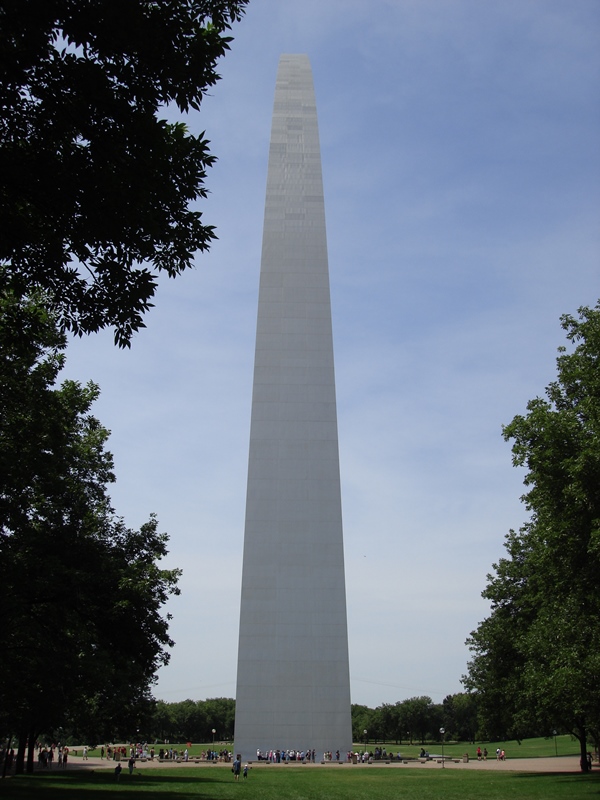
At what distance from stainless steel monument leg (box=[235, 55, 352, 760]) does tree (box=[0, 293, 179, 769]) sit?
1820cm

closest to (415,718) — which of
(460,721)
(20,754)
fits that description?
(460,721)

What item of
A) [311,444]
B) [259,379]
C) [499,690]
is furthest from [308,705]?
[259,379]

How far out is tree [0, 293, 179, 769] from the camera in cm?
1838

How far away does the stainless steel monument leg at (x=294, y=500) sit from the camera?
42000 millimetres

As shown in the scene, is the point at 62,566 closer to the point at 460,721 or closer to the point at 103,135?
the point at 103,135

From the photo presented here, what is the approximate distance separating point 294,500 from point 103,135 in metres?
37.2

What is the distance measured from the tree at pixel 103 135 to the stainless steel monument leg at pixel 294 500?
3551 cm

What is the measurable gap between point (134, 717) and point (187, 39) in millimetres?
23808

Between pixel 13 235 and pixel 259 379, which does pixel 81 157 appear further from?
pixel 259 379

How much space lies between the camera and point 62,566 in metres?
19.5

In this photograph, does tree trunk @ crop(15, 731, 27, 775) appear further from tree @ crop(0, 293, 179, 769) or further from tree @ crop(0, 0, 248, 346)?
tree @ crop(0, 0, 248, 346)

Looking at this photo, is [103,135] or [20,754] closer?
[103,135]

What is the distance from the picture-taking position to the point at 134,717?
2684cm

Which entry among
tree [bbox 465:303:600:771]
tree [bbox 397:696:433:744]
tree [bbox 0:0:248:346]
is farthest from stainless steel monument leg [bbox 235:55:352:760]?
tree [bbox 397:696:433:744]
